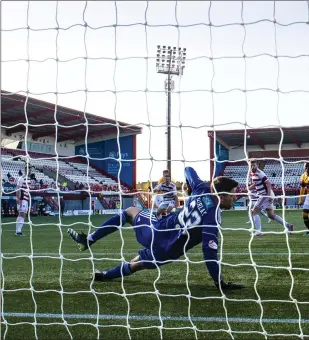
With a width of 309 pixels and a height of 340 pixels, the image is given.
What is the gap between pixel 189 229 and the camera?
15.5 feet

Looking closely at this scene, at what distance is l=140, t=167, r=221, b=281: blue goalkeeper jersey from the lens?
14.8ft

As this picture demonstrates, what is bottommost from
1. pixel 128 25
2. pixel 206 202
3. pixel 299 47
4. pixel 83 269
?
pixel 83 269

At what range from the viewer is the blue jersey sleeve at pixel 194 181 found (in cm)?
493

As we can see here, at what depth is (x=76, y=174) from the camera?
34.4 m

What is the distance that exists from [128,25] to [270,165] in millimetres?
34339

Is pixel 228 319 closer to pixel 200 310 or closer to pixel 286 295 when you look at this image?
pixel 200 310

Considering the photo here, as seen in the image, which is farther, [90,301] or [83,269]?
[83,269]

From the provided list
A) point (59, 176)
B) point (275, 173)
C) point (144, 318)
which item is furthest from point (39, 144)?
point (144, 318)

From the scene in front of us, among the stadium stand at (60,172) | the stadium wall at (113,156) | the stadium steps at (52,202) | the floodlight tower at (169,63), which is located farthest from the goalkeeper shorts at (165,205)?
the stadium wall at (113,156)

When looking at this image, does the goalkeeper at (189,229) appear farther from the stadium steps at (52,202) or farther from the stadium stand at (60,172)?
the stadium steps at (52,202)

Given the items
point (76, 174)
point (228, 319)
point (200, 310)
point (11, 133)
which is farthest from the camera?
point (76, 174)

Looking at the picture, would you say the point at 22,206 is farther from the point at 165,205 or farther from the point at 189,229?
the point at 189,229

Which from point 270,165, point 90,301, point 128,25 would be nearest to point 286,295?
point 90,301

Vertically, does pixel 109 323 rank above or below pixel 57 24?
below
